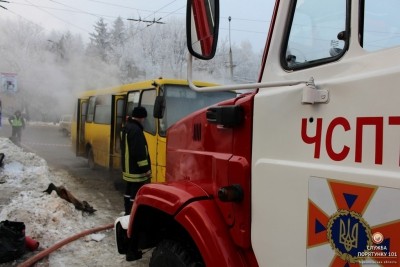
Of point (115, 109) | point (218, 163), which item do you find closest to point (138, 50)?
point (115, 109)

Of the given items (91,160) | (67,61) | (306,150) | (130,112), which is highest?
(67,61)

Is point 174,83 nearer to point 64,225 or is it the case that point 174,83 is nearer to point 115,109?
point 115,109

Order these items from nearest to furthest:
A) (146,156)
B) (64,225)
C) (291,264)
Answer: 1. (291,264)
2. (64,225)
3. (146,156)

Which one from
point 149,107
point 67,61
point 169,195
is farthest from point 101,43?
point 169,195

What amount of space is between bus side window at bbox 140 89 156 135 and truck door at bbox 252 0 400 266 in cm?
661

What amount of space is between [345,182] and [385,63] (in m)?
0.43

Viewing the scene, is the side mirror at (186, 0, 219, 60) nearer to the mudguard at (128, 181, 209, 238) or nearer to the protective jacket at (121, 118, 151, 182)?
the mudguard at (128, 181, 209, 238)

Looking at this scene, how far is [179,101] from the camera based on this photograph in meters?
8.45

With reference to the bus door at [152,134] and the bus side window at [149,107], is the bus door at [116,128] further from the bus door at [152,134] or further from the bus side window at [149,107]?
the bus door at [152,134]

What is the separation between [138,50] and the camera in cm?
2336

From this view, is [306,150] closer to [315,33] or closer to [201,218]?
[315,33]

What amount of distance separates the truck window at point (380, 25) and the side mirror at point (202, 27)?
0.64 m

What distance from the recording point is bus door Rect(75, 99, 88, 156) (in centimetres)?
1419

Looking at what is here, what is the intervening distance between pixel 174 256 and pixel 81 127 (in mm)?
12800
